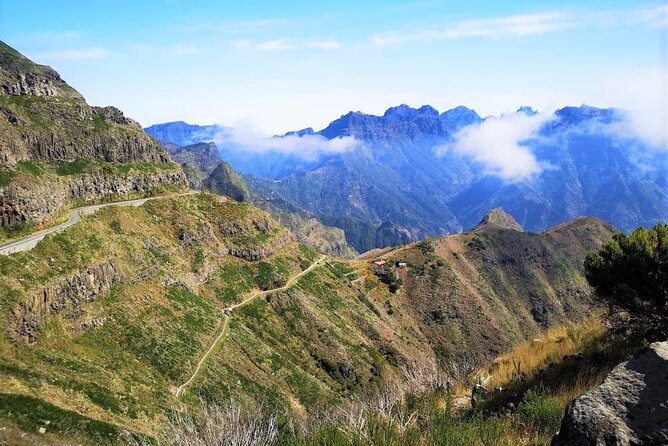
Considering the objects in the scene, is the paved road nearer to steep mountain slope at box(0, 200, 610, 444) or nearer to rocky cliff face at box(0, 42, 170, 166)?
steep mountain slope at box(0, 200, 610, 444)

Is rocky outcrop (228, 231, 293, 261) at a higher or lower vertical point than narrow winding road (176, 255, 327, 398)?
higher

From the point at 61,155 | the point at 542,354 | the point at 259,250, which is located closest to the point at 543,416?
the point at 542,354

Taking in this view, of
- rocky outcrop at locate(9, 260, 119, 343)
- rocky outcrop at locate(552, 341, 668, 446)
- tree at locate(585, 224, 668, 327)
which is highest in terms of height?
rocky outcrop at locate(552, 341, 668, 446)

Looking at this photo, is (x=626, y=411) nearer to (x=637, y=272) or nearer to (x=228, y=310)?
(x=637, y=272)

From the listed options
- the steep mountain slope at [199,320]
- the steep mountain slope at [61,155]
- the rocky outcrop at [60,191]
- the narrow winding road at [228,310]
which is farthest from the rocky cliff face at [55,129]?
the narrow winding road at [228,310]

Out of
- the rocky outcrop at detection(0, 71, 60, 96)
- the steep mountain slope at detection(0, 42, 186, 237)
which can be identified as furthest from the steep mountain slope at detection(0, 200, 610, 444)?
the rocky outcrop at detection(0, 71, 60, 96)

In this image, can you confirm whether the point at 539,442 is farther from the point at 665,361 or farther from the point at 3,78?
the point at 3,78
